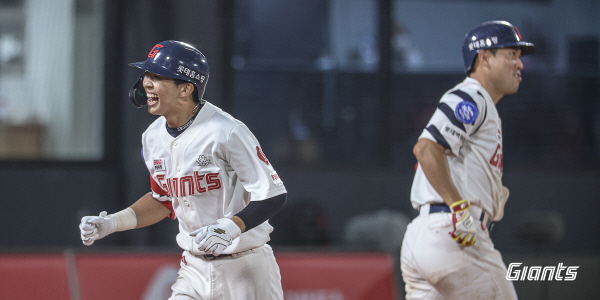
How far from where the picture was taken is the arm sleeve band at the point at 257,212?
7.61 feet

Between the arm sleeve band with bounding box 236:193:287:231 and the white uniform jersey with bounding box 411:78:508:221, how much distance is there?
3.23 feet

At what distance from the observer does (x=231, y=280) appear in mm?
2498

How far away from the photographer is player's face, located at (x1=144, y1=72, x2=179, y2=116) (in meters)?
2.55

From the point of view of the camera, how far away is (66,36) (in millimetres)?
6090

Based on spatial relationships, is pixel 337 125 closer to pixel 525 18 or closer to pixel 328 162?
pixel 328 162

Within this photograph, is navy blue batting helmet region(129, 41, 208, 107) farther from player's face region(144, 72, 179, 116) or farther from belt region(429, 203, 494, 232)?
belt region(429, 203, 494, 232)

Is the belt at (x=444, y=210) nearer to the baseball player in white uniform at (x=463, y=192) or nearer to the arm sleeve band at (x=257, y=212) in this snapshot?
the baseball player in white uniform at (x=463, y=192)

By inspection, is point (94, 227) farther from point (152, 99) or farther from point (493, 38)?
point (493, 38)

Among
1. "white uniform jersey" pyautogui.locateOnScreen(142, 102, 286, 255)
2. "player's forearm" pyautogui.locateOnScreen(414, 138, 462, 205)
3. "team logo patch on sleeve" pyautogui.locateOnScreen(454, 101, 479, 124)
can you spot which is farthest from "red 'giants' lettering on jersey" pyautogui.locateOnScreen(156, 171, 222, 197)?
"team logo patch on sleeve" pyautogui.locateOnScreen(454, 101, 479, 124)

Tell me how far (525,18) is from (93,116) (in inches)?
183

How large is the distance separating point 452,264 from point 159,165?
1432mm

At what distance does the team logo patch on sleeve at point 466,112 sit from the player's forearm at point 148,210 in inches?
58.2

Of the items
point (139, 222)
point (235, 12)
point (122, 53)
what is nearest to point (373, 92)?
point (235, 12)

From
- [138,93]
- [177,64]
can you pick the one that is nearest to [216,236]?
[177,64]
